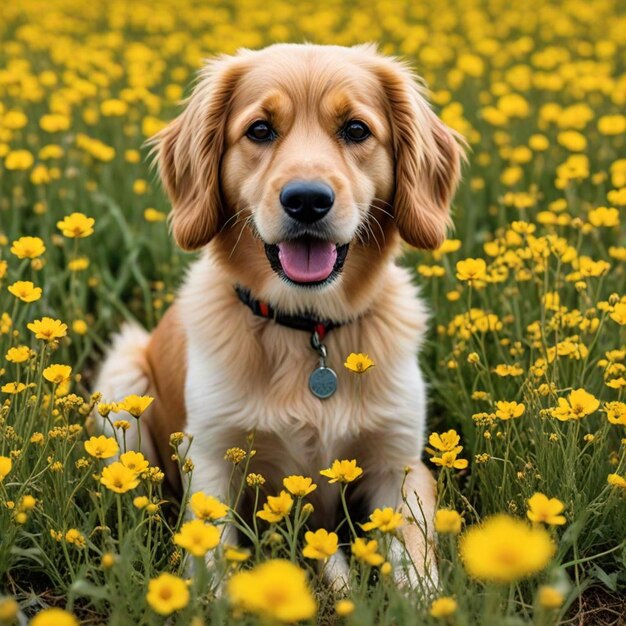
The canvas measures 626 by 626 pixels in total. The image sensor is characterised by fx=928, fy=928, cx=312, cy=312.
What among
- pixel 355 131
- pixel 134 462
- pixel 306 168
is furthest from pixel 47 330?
pixel 355 131

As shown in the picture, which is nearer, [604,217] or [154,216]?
[604,217]

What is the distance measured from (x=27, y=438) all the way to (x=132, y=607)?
589mm

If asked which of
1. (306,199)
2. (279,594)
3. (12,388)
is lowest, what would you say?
(12,388)

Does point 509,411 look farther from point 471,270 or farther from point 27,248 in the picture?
point 27,248

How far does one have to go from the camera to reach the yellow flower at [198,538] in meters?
1.70

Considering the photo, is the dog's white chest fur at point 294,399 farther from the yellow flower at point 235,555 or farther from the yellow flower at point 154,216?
the yellow flower at point 154,216

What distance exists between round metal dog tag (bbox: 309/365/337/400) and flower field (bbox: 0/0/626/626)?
11.2 inches

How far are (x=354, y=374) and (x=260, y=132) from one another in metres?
0.80

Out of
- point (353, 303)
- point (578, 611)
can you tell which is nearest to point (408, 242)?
point (353, 303)

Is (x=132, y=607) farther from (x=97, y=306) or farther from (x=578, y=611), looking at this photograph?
(x=97, y=306)

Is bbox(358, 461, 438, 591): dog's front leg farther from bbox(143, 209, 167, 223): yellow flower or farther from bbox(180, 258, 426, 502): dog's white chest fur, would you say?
bbox(143, 209, 167, 223): yellow flower

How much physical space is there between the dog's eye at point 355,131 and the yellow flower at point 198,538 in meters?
1.47

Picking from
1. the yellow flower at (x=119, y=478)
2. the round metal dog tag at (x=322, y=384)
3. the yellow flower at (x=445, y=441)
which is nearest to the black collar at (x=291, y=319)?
the round metal dog tag at (x=322, y=384)

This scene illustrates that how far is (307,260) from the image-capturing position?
2754mm
